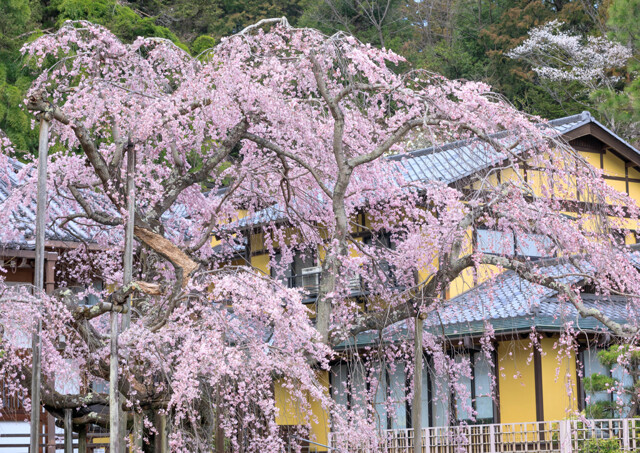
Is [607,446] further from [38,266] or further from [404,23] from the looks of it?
[404,23]

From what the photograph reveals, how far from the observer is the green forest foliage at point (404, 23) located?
20391 millimetres

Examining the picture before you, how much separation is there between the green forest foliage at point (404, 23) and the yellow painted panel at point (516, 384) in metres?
10.5

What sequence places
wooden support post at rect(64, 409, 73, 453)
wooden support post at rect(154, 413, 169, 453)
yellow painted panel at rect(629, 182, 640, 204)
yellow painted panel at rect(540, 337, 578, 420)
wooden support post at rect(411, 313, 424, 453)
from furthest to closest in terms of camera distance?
1. yellow painted panel at rect(629, 182, 640, 204)
2. yellow painted panel at rect(540, 337, 578, 420)
3. wooden support post at rect(64, 409, 73, 453)
4. wooden support post at rect(154, 413, 169, 453)
5. wooden support post at rect(411, 313, 424, 453)

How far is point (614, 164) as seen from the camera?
18297mm

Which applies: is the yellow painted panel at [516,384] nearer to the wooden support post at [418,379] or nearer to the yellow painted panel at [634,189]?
the wooden support post at [418,379]

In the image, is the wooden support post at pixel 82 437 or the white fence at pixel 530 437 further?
the white fence at pixel 530 437

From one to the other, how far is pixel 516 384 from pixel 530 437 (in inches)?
48.9

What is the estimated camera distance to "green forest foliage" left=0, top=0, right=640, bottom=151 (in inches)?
803

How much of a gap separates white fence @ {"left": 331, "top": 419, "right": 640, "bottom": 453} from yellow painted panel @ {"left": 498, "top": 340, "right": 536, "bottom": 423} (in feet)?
1.15

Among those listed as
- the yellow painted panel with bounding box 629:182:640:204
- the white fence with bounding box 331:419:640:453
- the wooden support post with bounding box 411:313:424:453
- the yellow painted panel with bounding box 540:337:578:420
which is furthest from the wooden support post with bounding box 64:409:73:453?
the yellow painted panel with bounding box 629:182:640:204

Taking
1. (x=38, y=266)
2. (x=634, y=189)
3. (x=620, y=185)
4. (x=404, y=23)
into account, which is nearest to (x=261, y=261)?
(x=620, y=185)

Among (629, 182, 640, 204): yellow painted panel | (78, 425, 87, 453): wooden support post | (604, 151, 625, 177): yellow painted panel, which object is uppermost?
(604, 151, 625, 177): yellow painted panel

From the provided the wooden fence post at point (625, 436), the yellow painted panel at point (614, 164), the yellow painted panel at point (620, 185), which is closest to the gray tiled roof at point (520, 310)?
the wooden fence post at point (625, 436)

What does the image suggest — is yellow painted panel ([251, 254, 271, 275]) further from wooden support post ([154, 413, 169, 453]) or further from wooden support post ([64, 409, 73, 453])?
wooden support post ([154, 413, 169, 453])
